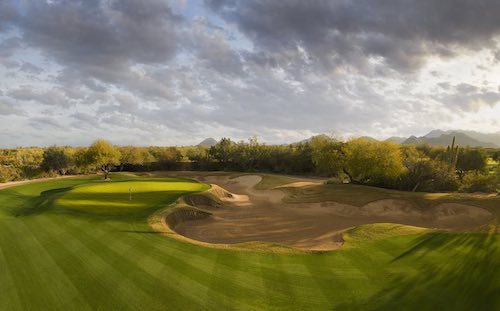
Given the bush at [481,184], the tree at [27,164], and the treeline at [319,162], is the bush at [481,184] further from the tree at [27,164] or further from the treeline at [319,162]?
the tree at [27,164]

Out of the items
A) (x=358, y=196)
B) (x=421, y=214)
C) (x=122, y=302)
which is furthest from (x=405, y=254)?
(x=358, y=196)

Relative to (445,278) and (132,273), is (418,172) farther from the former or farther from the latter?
(132,273)

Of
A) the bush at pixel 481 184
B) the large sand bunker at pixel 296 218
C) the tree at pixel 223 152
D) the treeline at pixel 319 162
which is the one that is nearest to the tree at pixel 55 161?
the treeline at pixel 319 162

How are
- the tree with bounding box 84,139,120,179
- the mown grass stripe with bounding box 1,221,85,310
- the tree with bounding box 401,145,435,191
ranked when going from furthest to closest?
the tree with bounding box 84,139,120,179, the tree with bounding box 401,145,435,191, the mown grass stripe with bounding box 1,221,85,310

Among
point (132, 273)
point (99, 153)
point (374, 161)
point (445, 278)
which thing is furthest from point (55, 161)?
point (445, 278)

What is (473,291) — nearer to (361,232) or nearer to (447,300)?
(447,300)

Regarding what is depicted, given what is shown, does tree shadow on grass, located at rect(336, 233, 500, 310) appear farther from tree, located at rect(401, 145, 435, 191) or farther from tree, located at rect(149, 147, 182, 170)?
tree, located at rect(149, 147, 182, 170)

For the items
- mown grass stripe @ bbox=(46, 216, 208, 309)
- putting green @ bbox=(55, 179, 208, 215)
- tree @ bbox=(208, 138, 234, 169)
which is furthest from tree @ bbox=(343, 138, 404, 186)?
tree @ bbox=(208, 138, 234, 169)
